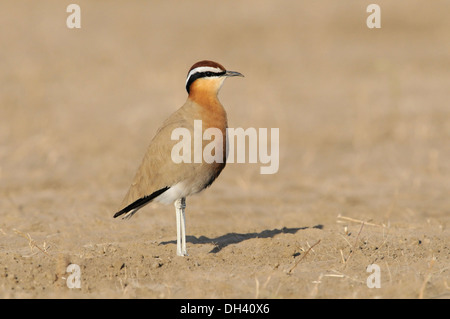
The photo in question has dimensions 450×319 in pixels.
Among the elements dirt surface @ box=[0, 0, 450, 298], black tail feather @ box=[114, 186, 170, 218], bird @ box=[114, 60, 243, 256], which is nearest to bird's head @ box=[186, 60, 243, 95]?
bird @ box=[114, 60, 243, 256]

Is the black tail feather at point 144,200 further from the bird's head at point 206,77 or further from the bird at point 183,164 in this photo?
the bird's head at point 206,77

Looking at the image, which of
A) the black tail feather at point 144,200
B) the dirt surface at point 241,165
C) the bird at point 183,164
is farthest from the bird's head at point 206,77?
the dirt surface at point 241,165

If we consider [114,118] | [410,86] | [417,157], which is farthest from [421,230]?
[410,86]

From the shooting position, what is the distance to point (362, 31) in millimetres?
20234

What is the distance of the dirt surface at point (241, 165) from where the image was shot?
6.44 meters

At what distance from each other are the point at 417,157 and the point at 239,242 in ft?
18.7

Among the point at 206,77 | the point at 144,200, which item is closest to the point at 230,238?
the point at 144,200

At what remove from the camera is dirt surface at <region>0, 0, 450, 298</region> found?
21.1 feet

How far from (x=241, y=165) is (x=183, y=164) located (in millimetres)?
5575

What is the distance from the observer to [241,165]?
40.6 feet

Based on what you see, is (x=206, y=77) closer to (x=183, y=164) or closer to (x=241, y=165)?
(x=183, y=164)

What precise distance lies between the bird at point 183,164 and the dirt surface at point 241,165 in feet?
1.54

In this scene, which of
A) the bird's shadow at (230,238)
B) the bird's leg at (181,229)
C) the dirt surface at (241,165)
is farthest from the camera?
the bird's shadow at (230,238)

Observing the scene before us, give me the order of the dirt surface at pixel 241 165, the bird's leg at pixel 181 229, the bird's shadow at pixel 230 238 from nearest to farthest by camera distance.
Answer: the dirt surface at pixel 241 165 → the bird's leg at pixel 181 229 → the bird's shadow at pixel 230 238
